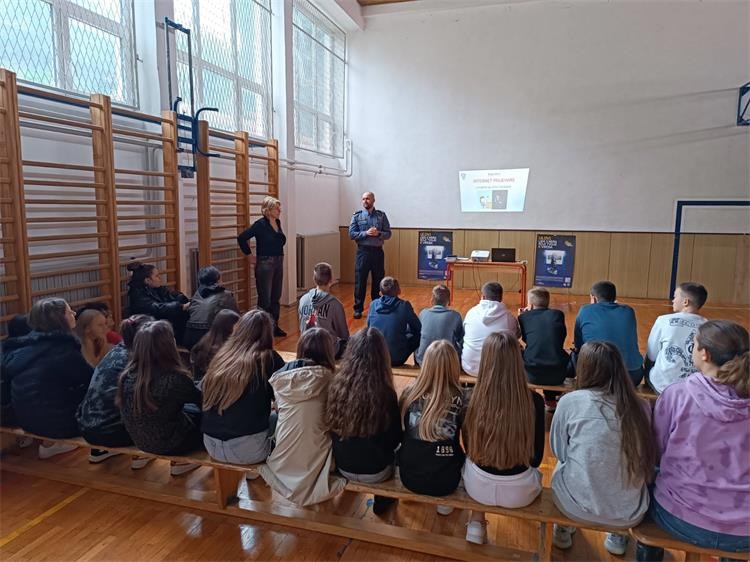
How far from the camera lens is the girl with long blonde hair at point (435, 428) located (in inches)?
74.2

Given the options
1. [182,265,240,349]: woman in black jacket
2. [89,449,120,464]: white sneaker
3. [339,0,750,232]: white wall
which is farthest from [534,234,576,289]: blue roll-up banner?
[89,449,120,464]: white sneaker

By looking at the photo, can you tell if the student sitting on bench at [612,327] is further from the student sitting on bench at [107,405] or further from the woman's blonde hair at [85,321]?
the woman's blonde hair at [85,321]

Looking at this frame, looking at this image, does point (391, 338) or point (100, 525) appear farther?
point (391, 338)

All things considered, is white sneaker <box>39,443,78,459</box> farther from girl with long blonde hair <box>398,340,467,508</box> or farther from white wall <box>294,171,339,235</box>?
white wall <box>294,171,339,235</box>

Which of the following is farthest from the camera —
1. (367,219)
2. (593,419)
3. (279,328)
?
(367,219)

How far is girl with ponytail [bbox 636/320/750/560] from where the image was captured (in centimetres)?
158

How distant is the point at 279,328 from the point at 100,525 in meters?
3.13

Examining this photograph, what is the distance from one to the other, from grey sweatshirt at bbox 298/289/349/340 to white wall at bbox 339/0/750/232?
196 inches

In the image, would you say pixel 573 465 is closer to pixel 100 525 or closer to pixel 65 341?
pixel 100 525

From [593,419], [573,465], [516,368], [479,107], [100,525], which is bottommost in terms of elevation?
[100,525]

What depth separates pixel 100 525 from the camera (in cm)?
217

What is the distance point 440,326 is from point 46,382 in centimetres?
212

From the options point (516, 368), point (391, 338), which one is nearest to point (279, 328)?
point (391, 338)

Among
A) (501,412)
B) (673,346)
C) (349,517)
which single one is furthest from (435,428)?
(673,346)
